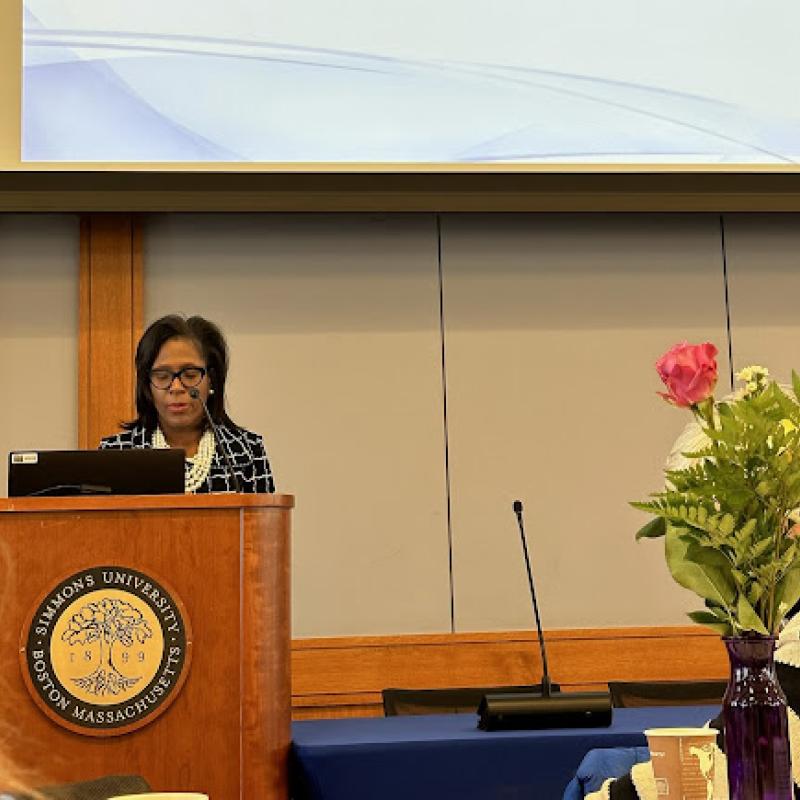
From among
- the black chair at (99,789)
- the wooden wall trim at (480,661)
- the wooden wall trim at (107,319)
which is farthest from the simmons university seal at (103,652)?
the wooden wall trim at (107,319)

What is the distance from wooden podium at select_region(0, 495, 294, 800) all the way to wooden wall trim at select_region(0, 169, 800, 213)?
2028 mm

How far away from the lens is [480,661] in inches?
175

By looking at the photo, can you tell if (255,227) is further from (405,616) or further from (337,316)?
(405,616)

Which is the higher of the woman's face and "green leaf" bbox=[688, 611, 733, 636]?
the woman's face

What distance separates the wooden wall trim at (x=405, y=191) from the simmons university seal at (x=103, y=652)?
2.18m

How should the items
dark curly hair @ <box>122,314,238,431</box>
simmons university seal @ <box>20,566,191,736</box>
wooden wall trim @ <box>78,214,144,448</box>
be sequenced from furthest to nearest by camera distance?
1. wooden wall trim @ <box>78,214,144,448</box>
2. dark curly hair @ <box>122,314,238,431</box>
3. simmons university seal @ <box>20,566,191,736</box>

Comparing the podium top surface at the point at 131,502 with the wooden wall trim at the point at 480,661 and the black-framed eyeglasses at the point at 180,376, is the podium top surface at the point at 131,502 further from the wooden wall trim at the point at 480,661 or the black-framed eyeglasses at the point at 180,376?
the wooden wall trim at the point at 480,661

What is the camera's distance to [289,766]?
2.64 metres

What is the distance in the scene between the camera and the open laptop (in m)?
2.62

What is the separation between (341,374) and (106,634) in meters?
2.34

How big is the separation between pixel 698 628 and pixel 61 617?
270 cm

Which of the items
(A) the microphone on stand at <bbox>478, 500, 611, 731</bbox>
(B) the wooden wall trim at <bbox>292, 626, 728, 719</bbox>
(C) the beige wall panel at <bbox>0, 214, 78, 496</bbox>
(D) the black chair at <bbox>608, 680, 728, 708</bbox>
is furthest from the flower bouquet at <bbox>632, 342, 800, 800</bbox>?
(C) the beige wall panel at <bbox>0, 214, 78, 496</bbox>

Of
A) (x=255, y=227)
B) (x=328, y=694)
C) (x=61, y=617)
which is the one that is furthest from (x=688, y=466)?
(x=255, y=227)

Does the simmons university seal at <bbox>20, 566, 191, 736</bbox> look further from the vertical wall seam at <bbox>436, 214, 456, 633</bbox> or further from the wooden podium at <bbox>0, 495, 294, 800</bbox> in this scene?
the vertical wall seam at <bbox>436, 214, 456, 633</bbox>
